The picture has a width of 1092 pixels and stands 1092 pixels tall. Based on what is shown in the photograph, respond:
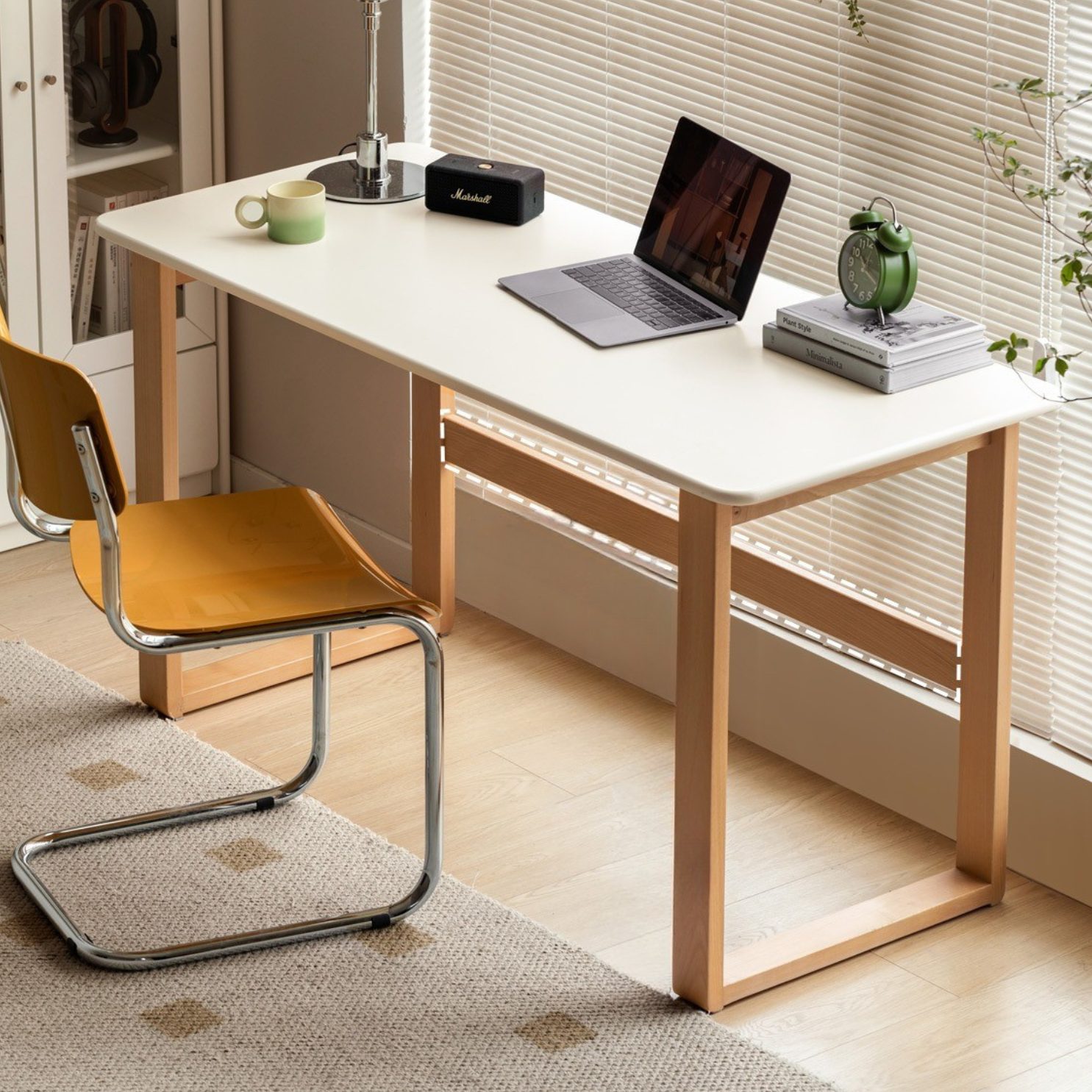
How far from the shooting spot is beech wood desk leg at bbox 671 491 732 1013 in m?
2.28

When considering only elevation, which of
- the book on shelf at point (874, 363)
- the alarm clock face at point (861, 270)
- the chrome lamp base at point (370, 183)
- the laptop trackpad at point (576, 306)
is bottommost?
Answer: the book on shelf at point (874, 363)

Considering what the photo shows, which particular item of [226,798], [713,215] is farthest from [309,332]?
[713,215]

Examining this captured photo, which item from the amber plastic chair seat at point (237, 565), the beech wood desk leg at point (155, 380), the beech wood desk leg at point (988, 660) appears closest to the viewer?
the amber plastic chair seat at point (237, 565)

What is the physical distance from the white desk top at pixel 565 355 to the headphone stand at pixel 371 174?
0.11 ft

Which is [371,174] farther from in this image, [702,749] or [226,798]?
[702,749]

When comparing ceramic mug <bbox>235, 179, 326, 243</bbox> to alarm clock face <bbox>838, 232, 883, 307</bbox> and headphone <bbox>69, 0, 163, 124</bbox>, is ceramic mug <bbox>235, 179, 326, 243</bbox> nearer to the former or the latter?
alarm clock face <bbox>838, 232, 883, 307</bbox>

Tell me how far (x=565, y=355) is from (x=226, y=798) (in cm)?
89

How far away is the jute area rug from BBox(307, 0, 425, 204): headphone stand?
3.02 feet

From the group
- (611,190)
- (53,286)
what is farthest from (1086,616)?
(53,286)

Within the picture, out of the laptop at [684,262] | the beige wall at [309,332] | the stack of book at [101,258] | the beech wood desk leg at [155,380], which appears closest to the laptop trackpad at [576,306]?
the laptop at [684,262]

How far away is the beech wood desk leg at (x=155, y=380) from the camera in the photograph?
2.93 meters

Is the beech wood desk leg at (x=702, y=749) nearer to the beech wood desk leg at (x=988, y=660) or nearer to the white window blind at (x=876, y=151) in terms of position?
the beech wood desk leg at (x=988, y=660)

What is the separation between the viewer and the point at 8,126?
138 inches

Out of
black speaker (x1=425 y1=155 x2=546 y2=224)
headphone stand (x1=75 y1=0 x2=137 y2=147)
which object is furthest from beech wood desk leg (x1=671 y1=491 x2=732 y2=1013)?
headphone stand (x1=75 y1=0 x2=137 y2=147)
